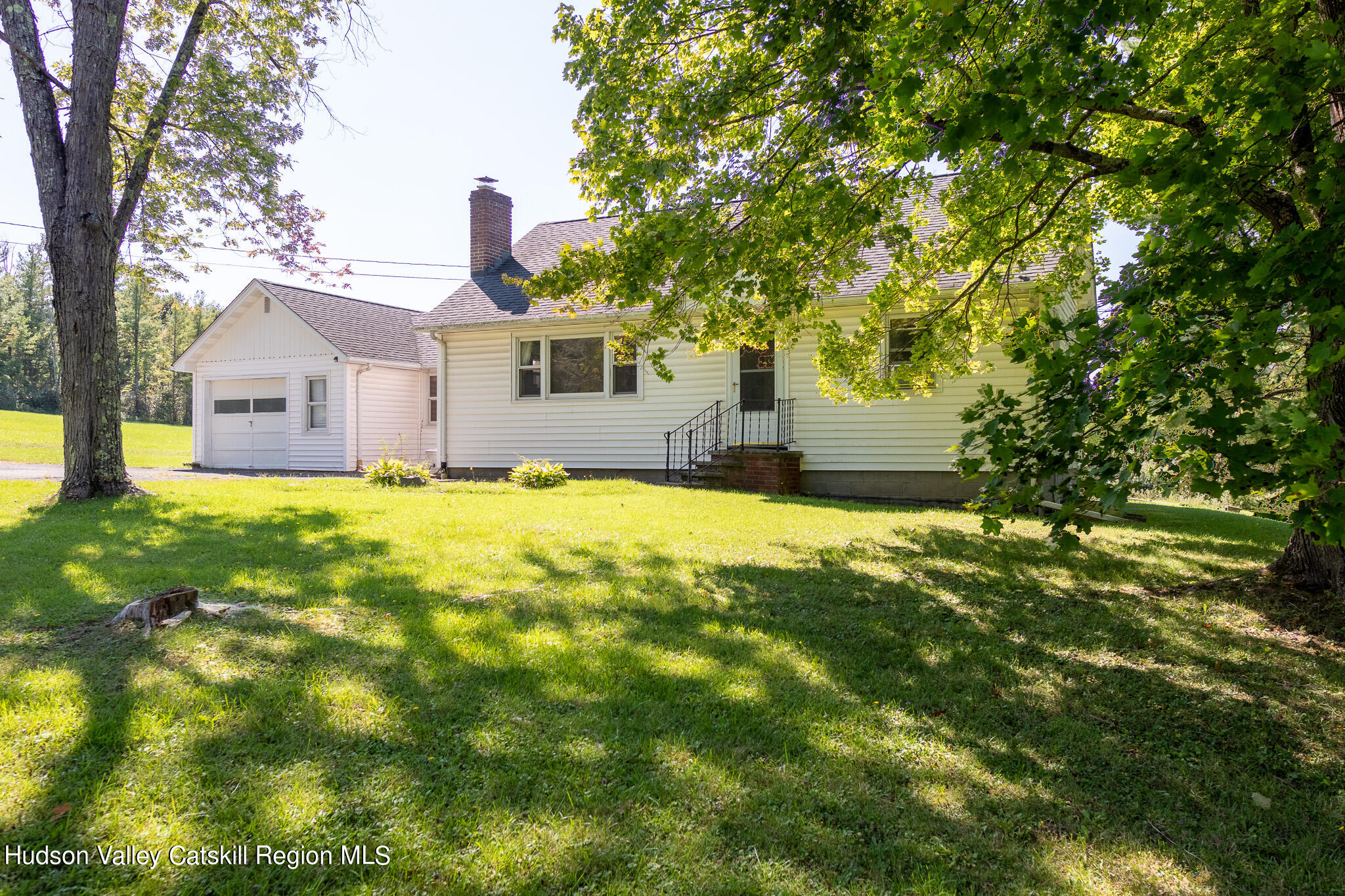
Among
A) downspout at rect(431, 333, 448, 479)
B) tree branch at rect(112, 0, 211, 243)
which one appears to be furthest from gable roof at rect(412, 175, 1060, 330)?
tree branch at rect(112, 0, 211, 243)

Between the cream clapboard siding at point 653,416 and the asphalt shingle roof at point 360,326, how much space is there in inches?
135

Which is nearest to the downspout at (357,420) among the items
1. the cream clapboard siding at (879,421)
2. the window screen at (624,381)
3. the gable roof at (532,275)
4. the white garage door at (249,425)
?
the white garage door at (249,425)

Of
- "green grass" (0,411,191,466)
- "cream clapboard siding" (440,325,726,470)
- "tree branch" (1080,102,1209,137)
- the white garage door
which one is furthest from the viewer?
"green grass" (0,411,191,466)

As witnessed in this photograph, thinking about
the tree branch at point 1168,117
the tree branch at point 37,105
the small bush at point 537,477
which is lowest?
the small bush at point 537,477

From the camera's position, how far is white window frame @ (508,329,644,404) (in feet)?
46.2

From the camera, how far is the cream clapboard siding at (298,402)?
17547 mm

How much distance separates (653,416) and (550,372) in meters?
2.61

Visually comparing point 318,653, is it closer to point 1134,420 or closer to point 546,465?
point 1134,420

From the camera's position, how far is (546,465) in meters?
12.1

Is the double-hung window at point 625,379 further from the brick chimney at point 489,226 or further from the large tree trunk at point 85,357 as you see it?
the large tree trunk at point 85,357

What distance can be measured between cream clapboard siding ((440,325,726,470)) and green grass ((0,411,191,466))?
22.5 feet

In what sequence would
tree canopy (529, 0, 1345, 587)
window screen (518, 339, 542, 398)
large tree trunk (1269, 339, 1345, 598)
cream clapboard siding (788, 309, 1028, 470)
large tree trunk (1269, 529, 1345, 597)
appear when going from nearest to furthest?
tree canopy (529, 0, 1345, 587)
large tree trunk (1269, 339, 1345, 598)
large tree trunk (1269, 529, 1345, 597)
cream clapboard siding (788, 309, 1028, 470)
window screen (518, 339, 542, 398)

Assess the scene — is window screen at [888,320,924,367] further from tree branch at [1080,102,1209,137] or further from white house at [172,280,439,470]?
white house at [172,280,439,470]

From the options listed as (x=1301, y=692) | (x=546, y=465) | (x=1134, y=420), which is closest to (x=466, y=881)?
(x=1134, y=420)
